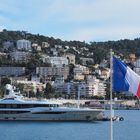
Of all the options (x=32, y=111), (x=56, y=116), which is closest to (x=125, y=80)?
(x=32, y=111)

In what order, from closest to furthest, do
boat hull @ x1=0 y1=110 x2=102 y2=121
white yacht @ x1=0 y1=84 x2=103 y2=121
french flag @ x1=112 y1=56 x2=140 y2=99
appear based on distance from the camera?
french flag @ x1=112 y1=56 x2=140 y2=99 < white yacht @ x1=0 y1=84 x2=103 y2=121 < boat hull @ x1=0 y1=110 x2=102 y2=121

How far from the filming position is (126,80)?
655 inches

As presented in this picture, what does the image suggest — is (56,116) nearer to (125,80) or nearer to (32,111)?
(32,111)

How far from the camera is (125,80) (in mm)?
16625

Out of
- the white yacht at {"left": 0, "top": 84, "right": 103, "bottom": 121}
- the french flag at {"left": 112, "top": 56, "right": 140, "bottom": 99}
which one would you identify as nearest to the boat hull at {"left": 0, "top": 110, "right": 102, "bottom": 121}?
the white yacht at {"left": 0, "top": 84, "right": 103, "bottom": 121}

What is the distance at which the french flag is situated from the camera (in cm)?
1662

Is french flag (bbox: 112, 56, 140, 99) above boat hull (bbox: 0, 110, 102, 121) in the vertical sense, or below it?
above

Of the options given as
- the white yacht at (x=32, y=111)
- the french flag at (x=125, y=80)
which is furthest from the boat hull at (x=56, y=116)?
the french flag at (x=125, y=80)

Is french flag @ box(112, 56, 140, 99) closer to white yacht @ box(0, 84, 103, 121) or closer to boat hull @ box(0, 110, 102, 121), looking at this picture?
white yacht @ box(0, 84, 103, 121)

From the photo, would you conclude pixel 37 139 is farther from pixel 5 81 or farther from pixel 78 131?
pixel 5 81

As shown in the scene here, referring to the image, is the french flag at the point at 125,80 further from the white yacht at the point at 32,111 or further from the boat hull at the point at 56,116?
the boat hull at the point at 56,116

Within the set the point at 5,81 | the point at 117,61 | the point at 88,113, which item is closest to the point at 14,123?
the point at 88,113

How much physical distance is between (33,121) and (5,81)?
320ft

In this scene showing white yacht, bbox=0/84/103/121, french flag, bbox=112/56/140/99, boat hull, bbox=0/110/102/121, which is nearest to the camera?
french flag, bbox=112/56/140/99
